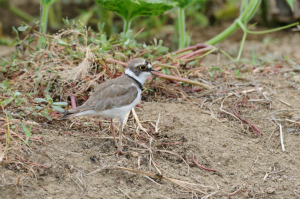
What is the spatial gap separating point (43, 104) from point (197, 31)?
485 cm

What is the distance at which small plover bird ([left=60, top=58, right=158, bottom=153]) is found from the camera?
3676 millimetres

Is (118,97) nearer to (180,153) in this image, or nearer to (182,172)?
(180,153)

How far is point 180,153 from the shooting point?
3865 millimetres

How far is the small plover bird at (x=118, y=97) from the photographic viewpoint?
12.1 feet

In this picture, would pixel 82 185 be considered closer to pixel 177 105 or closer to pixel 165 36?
pixel 177 105

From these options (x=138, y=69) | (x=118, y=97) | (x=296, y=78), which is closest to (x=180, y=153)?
(x=118, y=97)

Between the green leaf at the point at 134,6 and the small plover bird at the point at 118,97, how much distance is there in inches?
51.1

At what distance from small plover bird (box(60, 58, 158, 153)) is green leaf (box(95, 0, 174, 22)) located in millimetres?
1297

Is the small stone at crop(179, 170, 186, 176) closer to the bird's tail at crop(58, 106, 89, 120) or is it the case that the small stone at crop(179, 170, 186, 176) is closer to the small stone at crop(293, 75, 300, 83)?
the bird's tail at crop(58, 106, 89, 120)

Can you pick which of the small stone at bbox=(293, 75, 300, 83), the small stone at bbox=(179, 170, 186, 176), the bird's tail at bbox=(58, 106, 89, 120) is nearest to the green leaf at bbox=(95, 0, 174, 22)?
the small stone at bbox=(293, 75, 300, 83)

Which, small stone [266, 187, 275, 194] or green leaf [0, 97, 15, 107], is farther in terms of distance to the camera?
green leaf [0, 97, 15, 107]

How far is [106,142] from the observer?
3.91 meters

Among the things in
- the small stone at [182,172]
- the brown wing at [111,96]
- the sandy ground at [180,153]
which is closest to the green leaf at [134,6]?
the sandy ground at [180,153]

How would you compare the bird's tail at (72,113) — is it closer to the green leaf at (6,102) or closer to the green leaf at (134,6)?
the green leaf at (6,102)
